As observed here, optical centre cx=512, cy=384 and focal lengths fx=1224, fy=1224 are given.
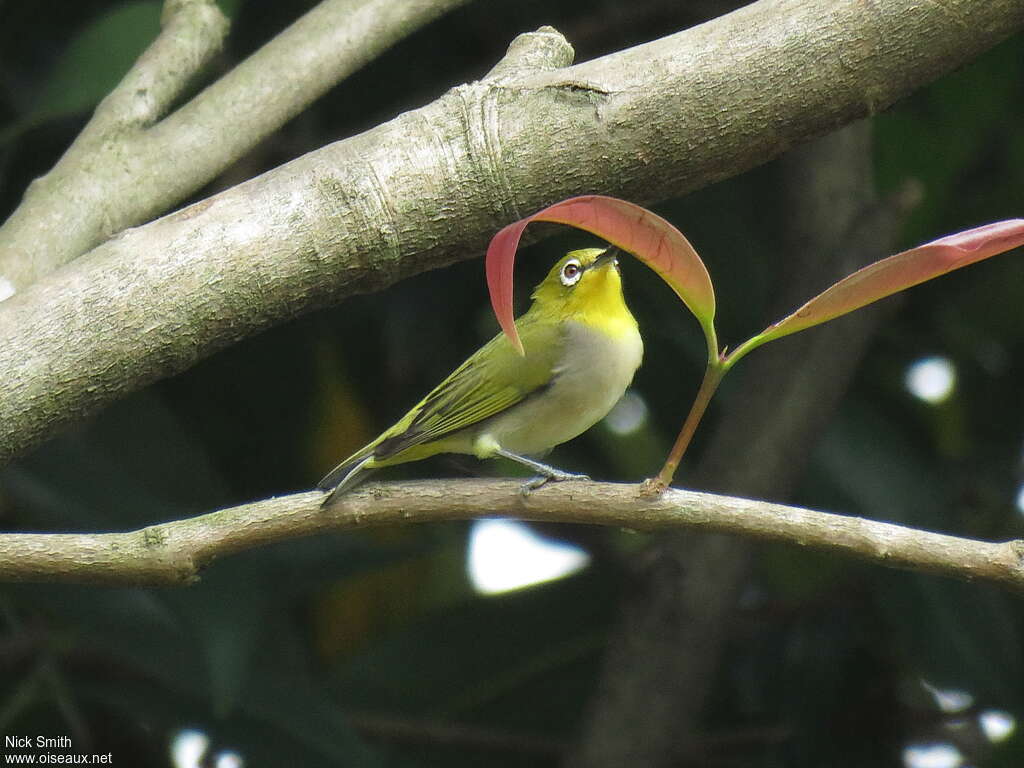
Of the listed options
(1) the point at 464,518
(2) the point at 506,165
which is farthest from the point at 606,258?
(1) the point at 464,518

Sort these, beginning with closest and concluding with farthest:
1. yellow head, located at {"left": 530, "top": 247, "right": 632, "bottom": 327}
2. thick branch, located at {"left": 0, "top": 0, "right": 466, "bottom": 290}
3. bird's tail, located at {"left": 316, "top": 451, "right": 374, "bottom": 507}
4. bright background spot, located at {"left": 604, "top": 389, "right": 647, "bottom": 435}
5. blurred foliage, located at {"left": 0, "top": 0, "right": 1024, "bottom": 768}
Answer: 1. bird's tail, located at {"left": 316, "top": 451, "right": 374, "bottom": 507}
2. thick branch, located at {"left": 0, "top": 0, "right": 466, "bottom": 290}
3. yellow head, located at {"left": 530, "top": 247, "right": 632, "bottom": 327}
4. blurred foliage, located at {"left": 0, "top": 0, "right": 1024, "bottom": 768}
5. bright background spot, located at {"left": 604, "top": 389, "right": 647, "bottom": 435}

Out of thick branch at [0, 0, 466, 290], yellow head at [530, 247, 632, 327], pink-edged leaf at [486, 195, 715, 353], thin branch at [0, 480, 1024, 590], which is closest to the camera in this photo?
pink-edged leaf at [486, 195, 715, 353]

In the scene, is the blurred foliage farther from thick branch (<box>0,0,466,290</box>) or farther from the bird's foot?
the bird's foot

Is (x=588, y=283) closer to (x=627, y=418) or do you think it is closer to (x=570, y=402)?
(x=570, y=402)

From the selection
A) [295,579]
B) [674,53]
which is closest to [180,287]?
[674,53]

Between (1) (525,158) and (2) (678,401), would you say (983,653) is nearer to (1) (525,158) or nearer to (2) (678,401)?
(2) (678,401)

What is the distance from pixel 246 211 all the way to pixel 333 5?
78 centimetres

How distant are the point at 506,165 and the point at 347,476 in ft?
1.80

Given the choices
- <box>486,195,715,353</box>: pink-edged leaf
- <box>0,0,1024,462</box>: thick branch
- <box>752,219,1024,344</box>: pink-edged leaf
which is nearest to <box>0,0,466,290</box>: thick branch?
<box>0,0,1024,462</box>: thick branch

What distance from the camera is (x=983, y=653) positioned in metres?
3.43

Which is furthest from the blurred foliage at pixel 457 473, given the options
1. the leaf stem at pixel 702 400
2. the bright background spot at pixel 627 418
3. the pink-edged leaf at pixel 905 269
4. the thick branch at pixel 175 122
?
the pink-edged leaf at pixel 905 269

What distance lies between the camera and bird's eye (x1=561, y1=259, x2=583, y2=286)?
281 cm

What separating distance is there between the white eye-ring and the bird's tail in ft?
2.72

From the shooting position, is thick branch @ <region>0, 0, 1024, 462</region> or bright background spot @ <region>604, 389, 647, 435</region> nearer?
thick branch @ <region>0, 0, 1024, 462</region>
